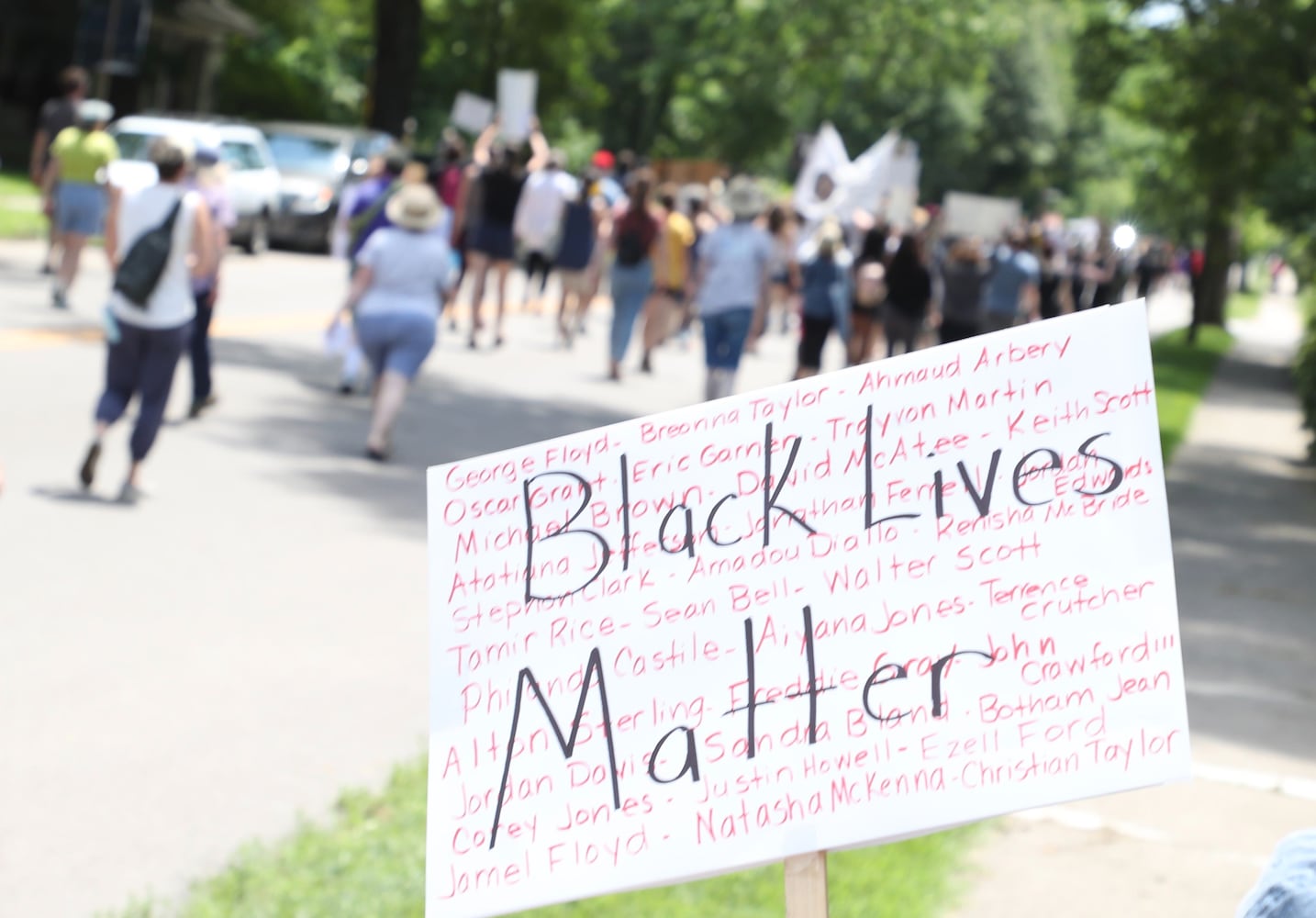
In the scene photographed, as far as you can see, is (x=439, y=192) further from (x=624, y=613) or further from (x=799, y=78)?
(x=799, y=78)

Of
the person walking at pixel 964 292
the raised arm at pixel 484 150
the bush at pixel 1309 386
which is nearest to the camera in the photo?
the bush at pixel 1309 386

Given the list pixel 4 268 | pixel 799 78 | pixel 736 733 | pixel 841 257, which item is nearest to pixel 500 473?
pixel 736 733

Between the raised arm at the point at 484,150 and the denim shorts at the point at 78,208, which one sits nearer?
the denim shorts at the point at 78,208

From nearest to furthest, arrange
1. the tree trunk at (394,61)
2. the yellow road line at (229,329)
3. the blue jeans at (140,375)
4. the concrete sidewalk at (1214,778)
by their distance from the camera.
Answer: the concrete sidewalk at (1214,778) < the blue jeans at (140,375) < the yellow road line at (229,329) < the tree trunk at (394,61)

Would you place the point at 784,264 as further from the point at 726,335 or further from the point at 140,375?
the point at 140,375

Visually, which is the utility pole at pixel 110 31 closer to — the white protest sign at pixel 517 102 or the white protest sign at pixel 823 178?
the white protest sign at pixel 517 102

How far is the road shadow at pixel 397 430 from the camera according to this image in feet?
33.4

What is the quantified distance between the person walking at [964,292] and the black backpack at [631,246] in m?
2.62

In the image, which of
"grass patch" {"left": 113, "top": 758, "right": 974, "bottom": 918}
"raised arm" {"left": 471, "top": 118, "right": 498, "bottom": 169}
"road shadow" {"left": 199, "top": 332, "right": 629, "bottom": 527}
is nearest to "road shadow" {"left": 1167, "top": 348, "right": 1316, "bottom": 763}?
"grass patch" {"left": 113, "top": 758, "right": 974, "bottom": 918}

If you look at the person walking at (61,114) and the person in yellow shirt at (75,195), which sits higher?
the person walking at (61,114)

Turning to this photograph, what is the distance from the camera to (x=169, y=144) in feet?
29.8

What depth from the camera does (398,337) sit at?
10.7 m

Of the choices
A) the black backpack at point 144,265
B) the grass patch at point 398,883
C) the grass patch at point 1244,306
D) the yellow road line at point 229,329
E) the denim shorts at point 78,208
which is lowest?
the grass patch at point 1244,306

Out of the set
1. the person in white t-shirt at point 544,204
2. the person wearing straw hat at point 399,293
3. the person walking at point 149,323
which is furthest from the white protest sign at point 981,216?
the person walking at point 149,323
